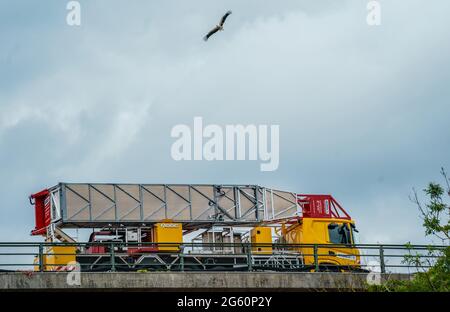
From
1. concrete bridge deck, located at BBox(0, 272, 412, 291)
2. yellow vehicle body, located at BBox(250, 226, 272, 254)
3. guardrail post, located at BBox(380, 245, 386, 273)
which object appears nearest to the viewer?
concrete bridge deck, located at BBox(0, 272, 412, 291)

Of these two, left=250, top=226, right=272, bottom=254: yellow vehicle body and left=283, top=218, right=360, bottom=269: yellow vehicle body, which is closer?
left=283, top=218, right=360, bottom=269: yellow vehicle body

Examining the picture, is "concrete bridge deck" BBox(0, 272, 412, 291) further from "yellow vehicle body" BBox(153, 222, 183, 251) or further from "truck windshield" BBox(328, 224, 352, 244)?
"yellow vehicle body" BBox(153, 222, 183, 251)

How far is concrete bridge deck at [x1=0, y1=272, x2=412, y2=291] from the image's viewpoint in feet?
124

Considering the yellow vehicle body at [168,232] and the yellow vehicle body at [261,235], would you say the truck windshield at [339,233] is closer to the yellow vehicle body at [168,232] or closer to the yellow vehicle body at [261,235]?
the yellow vehicle body at [261,235]

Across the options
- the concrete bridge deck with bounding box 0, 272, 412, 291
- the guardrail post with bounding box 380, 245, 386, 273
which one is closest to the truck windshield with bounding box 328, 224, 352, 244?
the guardrail post with bounding box 380, 245, 386, 273

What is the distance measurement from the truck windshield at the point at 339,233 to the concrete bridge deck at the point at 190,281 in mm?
9914

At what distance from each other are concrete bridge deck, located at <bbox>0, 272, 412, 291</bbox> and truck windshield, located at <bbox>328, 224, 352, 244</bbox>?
9914mm
